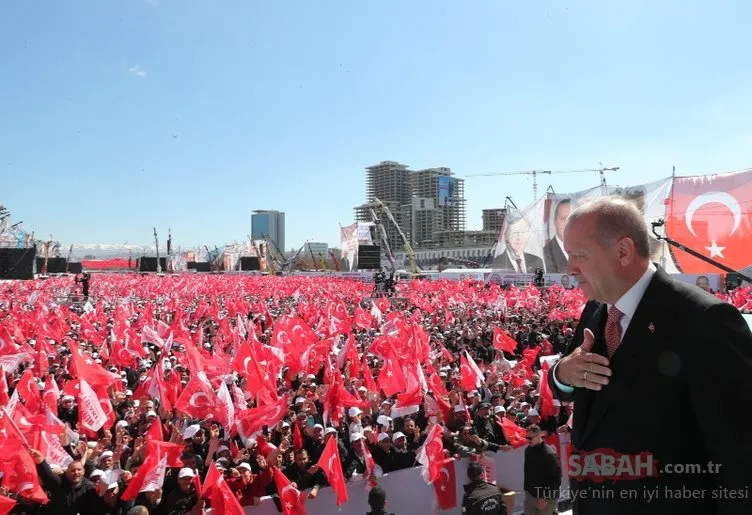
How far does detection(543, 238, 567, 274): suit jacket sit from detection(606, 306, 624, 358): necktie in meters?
37.2

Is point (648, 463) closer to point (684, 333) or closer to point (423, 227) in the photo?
point (684, 333)

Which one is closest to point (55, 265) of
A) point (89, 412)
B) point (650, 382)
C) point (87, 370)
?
point (87, 370)

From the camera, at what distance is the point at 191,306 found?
2406 centimetres

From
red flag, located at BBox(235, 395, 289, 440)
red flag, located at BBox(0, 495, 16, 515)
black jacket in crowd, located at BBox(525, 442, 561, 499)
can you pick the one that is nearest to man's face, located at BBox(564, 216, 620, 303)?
black jacket in crowd, located at BBox(525, 442, 561, 499)

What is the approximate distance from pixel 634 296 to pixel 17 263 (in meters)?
55.4

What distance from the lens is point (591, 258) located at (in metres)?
1.91

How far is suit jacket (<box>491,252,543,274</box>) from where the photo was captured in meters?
39.7

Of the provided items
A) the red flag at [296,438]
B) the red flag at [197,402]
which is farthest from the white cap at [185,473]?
the red flag at [197,402]

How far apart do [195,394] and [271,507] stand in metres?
2.87

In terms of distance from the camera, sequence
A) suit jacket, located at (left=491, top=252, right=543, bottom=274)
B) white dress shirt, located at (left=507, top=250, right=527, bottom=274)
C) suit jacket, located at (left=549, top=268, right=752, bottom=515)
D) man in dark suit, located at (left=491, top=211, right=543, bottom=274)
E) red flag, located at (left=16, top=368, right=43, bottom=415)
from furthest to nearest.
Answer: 1. white dress shirt, located at (left=507, top=250, right=527, bottom=274)
2. man in dark suit, located at (left=491, top=211, right=543, bottom=274)
3. suit jacket, located at (left=491, top=252, right=543, bottom=274)
4. red flag, located at (left=16, top=368, right=43, bottom=415)
5. suit jacket, located at (left=549, top=268, right=752, bottom=515)

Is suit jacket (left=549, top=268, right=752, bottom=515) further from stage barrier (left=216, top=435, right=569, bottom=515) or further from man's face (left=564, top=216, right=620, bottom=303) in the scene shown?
stage barrier (left=216, top=435, right=569, bottom=515)

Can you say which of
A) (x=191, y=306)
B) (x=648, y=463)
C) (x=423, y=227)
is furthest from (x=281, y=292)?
(x=423, y=227)

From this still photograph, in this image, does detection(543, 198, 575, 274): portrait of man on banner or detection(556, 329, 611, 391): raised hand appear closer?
detection(556, 329, 611, 391): raised hand

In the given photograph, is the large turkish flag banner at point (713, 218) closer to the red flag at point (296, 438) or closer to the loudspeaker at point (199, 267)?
the red flag at point (296, 438)
